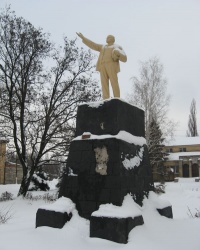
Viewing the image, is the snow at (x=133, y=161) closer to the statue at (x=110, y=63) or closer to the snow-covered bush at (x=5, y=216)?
the statue at (x=110, y=63)

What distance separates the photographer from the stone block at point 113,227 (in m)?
4.86

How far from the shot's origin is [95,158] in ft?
19.8

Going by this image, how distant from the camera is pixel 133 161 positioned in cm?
629

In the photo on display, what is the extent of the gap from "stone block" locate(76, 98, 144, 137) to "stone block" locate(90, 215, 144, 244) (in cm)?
181

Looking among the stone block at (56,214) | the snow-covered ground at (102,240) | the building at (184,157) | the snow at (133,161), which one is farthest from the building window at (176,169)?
the stone block at (56,214)

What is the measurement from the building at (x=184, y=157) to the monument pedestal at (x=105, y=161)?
3983 centimetres

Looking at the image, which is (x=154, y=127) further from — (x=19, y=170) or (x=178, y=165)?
(x=178, y=165)

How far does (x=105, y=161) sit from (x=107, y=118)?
0.95 m

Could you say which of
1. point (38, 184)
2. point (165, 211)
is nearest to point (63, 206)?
point (165, 211)

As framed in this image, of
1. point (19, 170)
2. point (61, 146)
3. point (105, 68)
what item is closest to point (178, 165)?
point (19, 170)

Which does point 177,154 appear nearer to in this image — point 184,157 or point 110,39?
point 184,157

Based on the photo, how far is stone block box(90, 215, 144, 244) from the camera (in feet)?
15.9

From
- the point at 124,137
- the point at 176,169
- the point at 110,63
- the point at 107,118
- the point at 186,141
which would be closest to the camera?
the point at 124,137

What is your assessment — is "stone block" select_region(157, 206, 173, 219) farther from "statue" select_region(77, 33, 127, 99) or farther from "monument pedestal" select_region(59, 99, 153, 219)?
"statue" select_region(77, 33, 127, 99)
